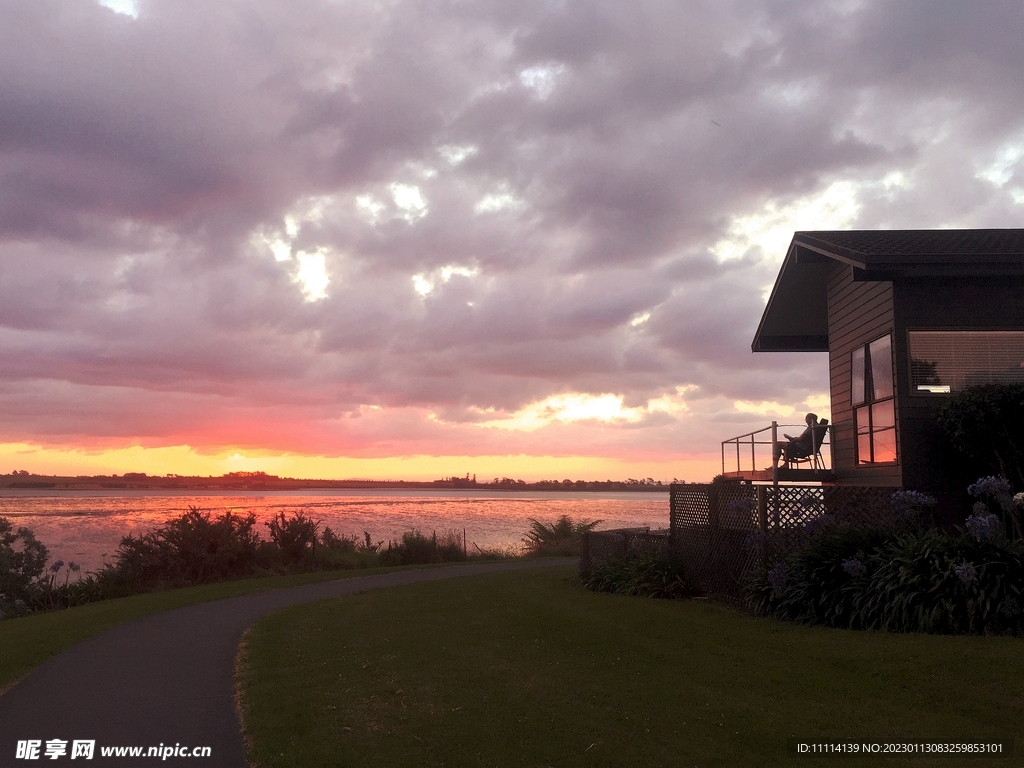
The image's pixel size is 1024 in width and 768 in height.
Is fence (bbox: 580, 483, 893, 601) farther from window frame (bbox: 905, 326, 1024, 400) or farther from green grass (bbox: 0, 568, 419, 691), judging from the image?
green grass (bbox: 0, 568, 419, 691)

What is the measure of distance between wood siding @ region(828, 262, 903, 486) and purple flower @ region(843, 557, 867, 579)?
10.8 feet

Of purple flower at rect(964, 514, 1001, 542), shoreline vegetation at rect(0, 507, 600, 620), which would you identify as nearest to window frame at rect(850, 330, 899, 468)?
purple flower at rect(964, 514, 1001, 542)

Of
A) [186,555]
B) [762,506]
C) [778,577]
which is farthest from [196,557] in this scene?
[778,577]

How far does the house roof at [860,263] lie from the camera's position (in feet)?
42.2

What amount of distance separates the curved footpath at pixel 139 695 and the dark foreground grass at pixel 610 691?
0.29 m

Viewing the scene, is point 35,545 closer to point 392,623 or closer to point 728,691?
point 392,623

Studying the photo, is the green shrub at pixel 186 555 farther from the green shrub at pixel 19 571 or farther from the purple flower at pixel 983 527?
the purple flower at pixel 983 527

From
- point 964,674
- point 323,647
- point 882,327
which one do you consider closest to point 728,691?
point 964,674

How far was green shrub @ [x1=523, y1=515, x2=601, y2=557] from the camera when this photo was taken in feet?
98.1

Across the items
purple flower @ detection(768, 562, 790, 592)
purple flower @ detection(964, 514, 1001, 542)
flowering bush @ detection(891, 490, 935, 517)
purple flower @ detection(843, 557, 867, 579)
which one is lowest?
purple flower @ detection(768, 562, 790, 592)

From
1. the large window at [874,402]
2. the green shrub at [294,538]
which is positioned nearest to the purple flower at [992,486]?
the large window at [874,402]

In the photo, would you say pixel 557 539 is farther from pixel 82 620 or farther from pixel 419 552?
pixel 82 620

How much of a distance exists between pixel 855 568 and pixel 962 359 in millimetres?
5002

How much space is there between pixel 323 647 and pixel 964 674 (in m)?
6.96
